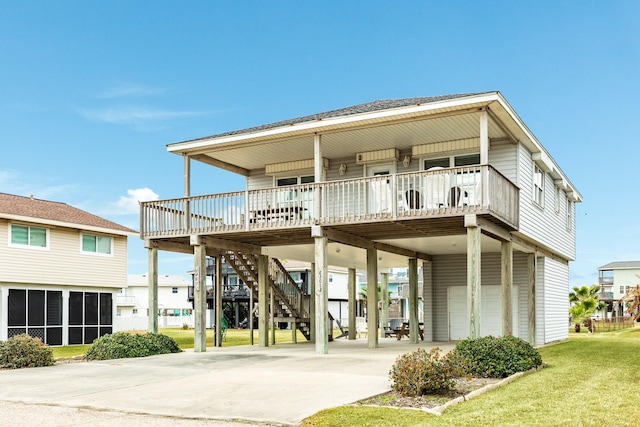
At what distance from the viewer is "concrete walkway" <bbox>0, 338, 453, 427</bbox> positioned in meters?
10.2

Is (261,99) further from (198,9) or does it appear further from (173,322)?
(173,322)

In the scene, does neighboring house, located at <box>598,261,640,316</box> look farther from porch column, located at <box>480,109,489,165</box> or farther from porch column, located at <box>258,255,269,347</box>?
porch column, located at <box>480,109,489,165</box>

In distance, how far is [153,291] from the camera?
22.1 m

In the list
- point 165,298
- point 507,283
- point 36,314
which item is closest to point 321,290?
point 507,283

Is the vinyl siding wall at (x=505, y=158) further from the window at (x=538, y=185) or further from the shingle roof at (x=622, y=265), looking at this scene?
the shingle roof at (x=622, y=265)

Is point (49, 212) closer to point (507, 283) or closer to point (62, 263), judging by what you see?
point (62, 263)

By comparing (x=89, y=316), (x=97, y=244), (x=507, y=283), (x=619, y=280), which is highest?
(x=97, y=244)

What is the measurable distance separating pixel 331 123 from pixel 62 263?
16.0 metres

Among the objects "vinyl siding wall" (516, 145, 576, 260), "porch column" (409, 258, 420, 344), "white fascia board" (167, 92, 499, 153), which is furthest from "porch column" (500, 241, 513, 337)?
"porch column" (409, 258, 420, 344)

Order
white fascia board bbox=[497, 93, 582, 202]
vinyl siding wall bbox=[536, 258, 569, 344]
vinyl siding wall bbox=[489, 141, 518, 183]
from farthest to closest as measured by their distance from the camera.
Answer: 1. vinyl siding wall bbox=[536, 258, 569, 344]
2. vinyl siding wall bbox=[489, 141, 518, 183]
3. white fascia board bbox=[497, 93, 582, 202]

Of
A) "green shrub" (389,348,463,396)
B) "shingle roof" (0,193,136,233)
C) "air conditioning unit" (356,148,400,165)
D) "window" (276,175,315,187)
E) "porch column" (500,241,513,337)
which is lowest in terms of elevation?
"green shrub" (389,348,463,396)

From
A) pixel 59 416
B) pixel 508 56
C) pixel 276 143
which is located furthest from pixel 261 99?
pixel 59 416

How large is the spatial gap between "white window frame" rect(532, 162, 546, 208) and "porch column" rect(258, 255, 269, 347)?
937 centimetres

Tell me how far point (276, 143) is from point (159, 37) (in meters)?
22.9
